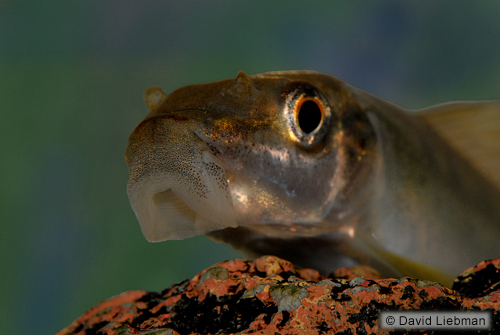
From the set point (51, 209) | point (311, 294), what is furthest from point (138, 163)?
point (51, 209)

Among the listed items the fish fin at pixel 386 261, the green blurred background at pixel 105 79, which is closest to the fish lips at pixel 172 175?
the fish fin at pixel 386 261

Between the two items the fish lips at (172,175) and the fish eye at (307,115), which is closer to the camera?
the fish lips at (172,175)

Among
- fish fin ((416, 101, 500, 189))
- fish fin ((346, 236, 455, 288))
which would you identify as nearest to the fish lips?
fish fin ((346, 236, 455, 288))

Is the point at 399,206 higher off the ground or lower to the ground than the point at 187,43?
lower

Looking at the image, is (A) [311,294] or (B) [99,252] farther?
(B) [99,252]

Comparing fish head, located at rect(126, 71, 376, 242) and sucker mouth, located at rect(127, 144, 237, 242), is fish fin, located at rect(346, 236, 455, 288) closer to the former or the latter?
fish head, located at rect(126, 71, 376, 242)

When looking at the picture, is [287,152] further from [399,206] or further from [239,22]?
[239,22]

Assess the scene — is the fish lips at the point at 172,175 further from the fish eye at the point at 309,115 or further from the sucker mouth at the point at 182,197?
the fish eye at the point at 309,115
